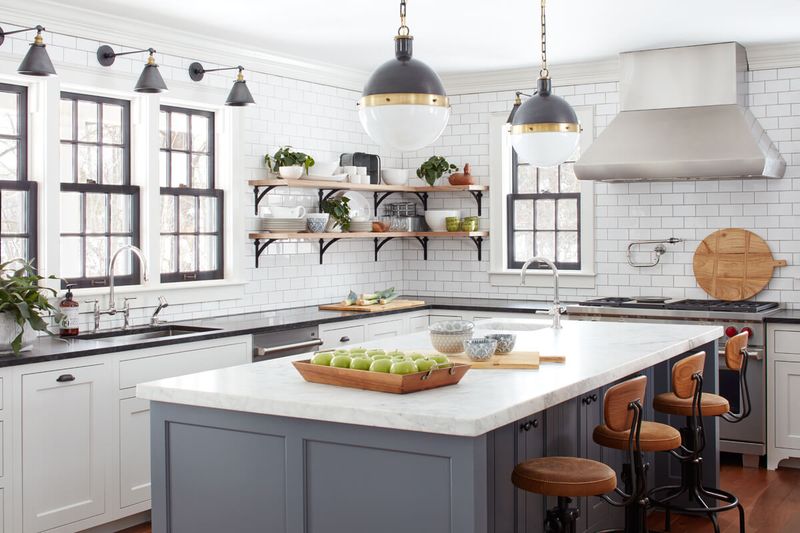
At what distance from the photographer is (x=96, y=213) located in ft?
19.0

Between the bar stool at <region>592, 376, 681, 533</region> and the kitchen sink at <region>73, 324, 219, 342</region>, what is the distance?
8.75ft

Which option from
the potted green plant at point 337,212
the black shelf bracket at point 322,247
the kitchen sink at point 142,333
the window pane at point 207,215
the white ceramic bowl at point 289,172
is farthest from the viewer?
the black shelf bracket at point 322,247

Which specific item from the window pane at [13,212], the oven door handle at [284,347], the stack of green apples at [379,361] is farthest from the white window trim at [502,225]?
the stack of green apples at [379,361]

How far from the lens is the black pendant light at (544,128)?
436cm

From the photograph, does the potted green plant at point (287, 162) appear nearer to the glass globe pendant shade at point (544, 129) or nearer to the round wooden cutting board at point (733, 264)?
the glass globe pendant shade at point (544, 129)

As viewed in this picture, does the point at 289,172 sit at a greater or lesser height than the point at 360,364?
greater

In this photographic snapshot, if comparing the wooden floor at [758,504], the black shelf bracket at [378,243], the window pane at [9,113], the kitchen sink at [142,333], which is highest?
the window pane at [9,113]

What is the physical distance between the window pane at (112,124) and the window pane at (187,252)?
84 centimetres

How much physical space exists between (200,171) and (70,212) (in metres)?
1.13

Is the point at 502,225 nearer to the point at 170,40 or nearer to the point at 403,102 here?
the point at 170,40

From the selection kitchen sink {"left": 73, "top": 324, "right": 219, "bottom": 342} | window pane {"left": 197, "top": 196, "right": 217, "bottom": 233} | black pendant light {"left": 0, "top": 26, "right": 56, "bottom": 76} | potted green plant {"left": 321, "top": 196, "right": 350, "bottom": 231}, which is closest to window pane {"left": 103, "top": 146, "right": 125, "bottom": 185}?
window pane {"left": 197, "top": 196, "right": 217, "bottom": 233}

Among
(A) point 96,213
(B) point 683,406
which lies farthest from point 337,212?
(B) point 683,406

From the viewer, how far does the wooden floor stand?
506 cm

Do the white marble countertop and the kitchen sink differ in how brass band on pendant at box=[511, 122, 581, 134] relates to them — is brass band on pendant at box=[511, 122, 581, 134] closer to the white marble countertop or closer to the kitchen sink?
the white marble countertop
